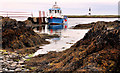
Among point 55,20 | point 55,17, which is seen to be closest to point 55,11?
point 55,17

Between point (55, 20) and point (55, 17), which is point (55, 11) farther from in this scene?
point (55, 20)

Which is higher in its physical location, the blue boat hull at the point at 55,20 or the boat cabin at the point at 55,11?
the boat cabin at the point at 55,11

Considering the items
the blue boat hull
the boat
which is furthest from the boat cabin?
the blue boat hull

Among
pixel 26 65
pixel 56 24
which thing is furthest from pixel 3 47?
pixel 56 24

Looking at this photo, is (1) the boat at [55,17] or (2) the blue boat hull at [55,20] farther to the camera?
(2) the blue boat hull at [55,20]

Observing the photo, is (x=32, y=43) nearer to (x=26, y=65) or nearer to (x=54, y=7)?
(x=26, y=65)

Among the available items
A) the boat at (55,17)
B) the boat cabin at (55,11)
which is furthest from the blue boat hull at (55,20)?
the boat cabin at (55,11)

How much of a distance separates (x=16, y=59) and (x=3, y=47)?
4.03 metres

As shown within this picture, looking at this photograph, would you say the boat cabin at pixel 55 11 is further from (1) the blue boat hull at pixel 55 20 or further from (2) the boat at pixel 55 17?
(1) the blue boat hull at pixel 55 20

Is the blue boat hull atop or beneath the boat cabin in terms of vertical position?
beneath

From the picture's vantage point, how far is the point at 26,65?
396 inches

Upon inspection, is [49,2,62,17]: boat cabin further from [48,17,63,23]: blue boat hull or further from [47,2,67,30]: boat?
[48,17,63,23]: blue boat hull

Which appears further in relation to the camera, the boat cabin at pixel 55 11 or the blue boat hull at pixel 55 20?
the blue boat hull at pixel 55 20

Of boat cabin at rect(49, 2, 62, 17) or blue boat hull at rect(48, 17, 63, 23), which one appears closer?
boat cabin at rect(49, 2, 62, 17)
